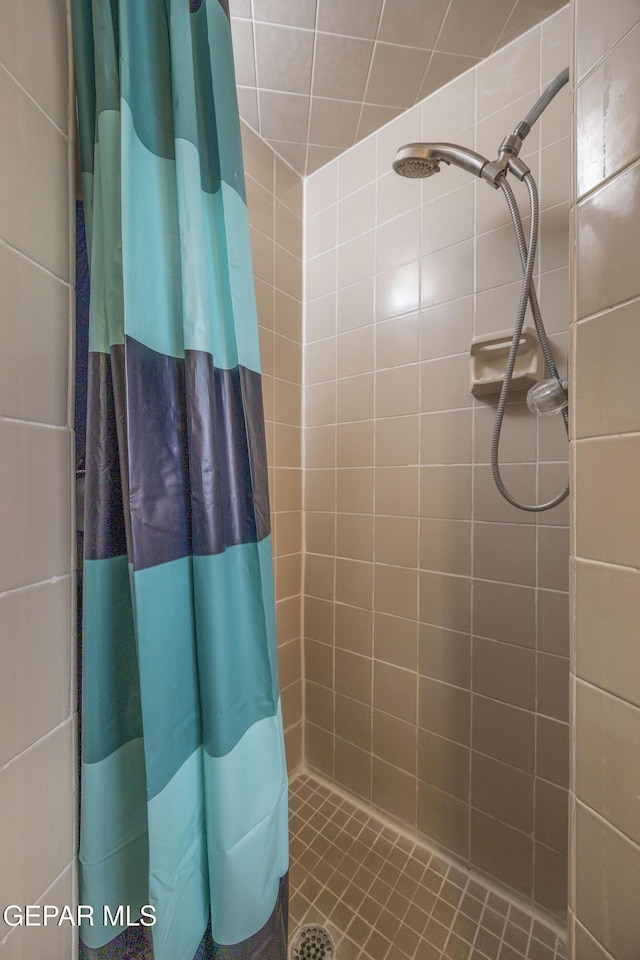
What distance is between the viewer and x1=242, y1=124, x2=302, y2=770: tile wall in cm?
124

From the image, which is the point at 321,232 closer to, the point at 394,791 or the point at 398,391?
the point at 398,391

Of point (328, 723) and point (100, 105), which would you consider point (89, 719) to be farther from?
point (328, 723)

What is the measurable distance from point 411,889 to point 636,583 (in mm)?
1162

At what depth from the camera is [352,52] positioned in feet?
3.21

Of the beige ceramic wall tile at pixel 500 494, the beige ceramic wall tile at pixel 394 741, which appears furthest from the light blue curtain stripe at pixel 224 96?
the beige ceramic wall tile at pixel 394 741

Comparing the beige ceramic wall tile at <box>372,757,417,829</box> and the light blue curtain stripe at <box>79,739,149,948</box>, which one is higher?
the light blue curtain stripe at <box>79,739,149,948</box>

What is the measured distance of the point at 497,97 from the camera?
99 centimetres

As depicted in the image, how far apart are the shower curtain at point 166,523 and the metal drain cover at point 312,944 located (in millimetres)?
435

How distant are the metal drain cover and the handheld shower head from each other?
183cm

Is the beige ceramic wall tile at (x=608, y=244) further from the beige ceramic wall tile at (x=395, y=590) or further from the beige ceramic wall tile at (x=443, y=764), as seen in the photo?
the beige ceramic wall tile at (x=443, y=764)

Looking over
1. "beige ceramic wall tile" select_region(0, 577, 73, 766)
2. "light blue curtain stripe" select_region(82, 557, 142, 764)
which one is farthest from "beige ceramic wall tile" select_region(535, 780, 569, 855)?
"beige ceramic wall tile" select_region(0, 577, 73, 766)

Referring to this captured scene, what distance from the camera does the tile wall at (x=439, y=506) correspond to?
0.92m

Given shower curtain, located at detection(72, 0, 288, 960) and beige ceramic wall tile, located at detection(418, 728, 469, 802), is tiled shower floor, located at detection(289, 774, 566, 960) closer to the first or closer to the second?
beige ceramic wall tile, located at detection(418, 728, 469, 802)

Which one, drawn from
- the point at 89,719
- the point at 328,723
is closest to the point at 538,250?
the point at 89,719
